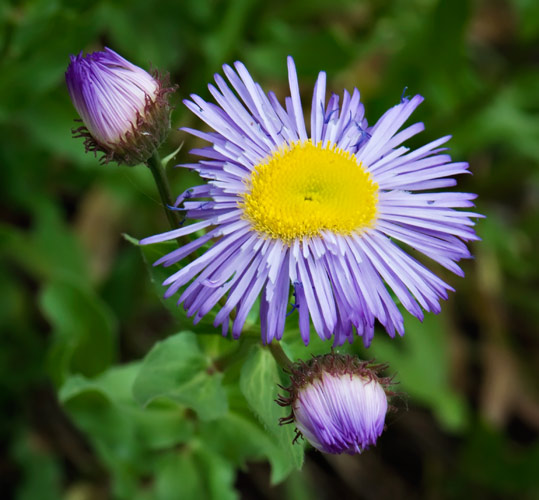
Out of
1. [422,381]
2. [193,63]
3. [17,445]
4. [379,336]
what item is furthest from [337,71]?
[17,445]

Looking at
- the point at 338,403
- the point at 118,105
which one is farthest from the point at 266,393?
the point at 118,105

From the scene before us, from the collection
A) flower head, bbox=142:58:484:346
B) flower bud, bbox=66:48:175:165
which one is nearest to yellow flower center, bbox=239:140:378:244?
flower head, bbox=142:58:484:346

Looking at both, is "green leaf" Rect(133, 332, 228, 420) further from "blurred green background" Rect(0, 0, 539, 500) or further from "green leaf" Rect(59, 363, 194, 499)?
"blurred green background" Rect(0, 0, 539, 500)

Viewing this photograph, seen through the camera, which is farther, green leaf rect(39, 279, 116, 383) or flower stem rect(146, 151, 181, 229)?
green leaf rect(39, 279, 116, 383)

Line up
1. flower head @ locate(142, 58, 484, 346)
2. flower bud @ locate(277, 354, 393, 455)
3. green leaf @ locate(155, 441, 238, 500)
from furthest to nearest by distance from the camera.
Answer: green leaf @ locate(155, 441, 238, 500) → flower head @ locate(142, 58, 484, 346) → flower bud @ locate(277, 354, 393, 455)

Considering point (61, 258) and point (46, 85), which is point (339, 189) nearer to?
point (46, 85)

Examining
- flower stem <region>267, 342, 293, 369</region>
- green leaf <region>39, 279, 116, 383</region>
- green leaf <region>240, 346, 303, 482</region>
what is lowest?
green leaf <region>39, 279, 116, 383</region>
